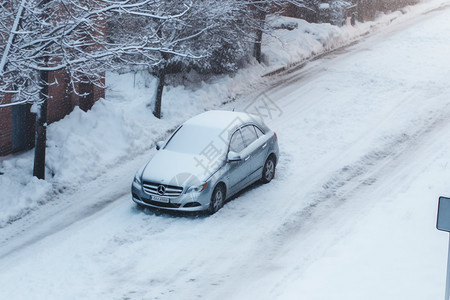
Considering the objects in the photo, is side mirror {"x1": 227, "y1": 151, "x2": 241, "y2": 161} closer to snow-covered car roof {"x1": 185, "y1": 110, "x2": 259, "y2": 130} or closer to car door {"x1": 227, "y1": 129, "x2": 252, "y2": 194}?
car door {"x1": 227, "y1": 129, "x2": 252, "y2": 194}

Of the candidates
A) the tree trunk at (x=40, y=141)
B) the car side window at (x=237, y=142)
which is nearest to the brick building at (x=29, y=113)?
the tree trunk at (x=40, y=141)

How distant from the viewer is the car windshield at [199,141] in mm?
14523

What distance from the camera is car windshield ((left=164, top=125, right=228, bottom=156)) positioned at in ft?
47.6

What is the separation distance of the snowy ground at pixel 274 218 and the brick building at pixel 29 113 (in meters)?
0.63

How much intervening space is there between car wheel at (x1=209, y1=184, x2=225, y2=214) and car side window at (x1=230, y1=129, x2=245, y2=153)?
0.99 meters

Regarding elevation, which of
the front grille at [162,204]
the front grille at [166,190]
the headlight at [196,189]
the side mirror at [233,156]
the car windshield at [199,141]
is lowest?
the front grille at [162,204]

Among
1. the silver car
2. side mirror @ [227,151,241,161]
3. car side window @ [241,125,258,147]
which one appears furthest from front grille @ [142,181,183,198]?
car side window @ [241,125,258,147]

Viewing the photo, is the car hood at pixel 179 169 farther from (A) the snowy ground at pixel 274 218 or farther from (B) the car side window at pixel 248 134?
(B) the car side window at pixel 248 134

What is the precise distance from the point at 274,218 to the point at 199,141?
2427 mm

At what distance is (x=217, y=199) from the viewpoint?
14.1 metres

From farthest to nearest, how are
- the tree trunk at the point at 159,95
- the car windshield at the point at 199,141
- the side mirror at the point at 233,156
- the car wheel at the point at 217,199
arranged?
the tree trunk at the point at 159,95, the car windshield at the point at 199,141, the side mirror at the point at 233,156, the car wheel at the point at 217,199

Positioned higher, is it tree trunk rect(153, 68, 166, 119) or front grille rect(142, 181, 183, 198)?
tree trunk rect(153, 68, 166, 119)

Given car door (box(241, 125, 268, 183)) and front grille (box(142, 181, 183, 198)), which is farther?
car door (box(241, 125, 268, 183))

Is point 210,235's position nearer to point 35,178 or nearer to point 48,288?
point 48,288
